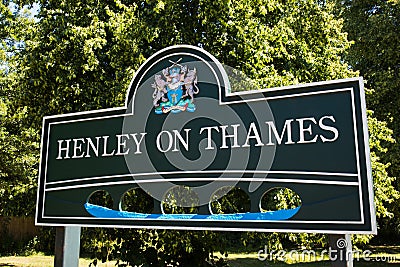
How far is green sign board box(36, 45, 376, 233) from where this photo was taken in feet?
10.9

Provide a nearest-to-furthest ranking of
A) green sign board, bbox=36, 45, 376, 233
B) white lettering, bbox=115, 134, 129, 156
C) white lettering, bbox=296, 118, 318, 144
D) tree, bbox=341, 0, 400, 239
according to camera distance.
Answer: green sign board, bbox=36, 45, 376, 233
white lettering, bbox=296, 118, 318, 144
white lettering, bbox=115, 134, 129, 156
tree, bbox=341, 0, 400, 239

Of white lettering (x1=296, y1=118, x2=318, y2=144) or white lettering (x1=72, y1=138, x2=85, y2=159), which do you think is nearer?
white lettering (x1=296, y1=118, x2=318, y2=144)

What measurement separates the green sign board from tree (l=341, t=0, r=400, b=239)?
8.18 m

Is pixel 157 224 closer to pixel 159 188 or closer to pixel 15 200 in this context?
pixel 159 188

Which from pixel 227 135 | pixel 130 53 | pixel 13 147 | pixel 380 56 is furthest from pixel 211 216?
pixel 380 56

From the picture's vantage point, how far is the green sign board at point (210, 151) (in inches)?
131

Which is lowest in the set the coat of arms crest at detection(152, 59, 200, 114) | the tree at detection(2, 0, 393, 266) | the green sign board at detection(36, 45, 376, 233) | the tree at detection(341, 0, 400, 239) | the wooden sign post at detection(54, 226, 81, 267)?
the wooden sign post at detection(54, 226, 81, 267)

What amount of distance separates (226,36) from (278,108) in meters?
3.14

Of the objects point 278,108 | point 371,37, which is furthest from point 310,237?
point 371,37

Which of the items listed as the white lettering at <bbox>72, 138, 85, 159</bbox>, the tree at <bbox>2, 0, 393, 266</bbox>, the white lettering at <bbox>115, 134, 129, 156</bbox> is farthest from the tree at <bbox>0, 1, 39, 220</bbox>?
the white lettering at <bbox>115, 134, 129, 156</bbox>

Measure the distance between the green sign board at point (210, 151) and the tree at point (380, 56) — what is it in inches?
322

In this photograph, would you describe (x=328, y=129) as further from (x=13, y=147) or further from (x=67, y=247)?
(x=13, y=147)

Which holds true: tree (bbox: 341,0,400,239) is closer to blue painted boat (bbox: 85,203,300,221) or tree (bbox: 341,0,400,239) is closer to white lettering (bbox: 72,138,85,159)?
blue painted boat (bbox: 85,203,300,221)

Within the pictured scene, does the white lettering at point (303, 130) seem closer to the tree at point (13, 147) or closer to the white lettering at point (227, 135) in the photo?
the white lettering at point (227, 135)
